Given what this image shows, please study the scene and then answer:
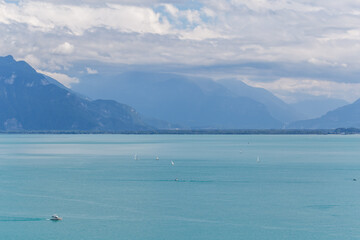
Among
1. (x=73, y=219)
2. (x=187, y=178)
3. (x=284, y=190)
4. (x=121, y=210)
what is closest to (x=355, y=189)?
(x=284, y=190)

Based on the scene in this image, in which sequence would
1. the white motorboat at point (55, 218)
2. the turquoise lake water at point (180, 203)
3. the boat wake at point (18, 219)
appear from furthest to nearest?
the boat wake at point (18, 219), the white motorboat at point (55, 218), the turquoise lake water at point (180, 203)

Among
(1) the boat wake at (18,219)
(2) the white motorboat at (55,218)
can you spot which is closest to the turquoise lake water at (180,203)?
(1) the boat wake at (18,219)

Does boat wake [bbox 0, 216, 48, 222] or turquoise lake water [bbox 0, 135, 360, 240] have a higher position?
turquoise lake water [bbox 0, 135, 360, 240]

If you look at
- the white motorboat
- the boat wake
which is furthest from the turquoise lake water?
the white motorboat

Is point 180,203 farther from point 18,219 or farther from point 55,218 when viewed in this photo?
point 18,219

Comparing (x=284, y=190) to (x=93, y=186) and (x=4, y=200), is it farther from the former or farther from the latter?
(x=4, y=200)

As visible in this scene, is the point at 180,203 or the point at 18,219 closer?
the point at 18,219

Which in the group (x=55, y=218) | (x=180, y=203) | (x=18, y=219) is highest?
(x=180, y=203)

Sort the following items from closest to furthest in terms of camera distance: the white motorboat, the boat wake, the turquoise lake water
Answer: the turquoise lake water
the white motorboat
the boat wake

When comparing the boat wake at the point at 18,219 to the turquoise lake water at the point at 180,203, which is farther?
the boat wake at the point at 18,219

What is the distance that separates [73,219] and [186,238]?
16.7m

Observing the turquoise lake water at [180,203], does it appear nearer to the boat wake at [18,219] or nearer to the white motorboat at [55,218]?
the boat wake at [18,219]

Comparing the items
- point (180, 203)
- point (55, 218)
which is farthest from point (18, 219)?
point (180, 203)

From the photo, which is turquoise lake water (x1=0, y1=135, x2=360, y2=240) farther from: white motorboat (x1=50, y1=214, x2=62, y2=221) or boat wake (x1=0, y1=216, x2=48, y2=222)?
white motorboat (x1=50, y1=214, x2=62, y2=221)
